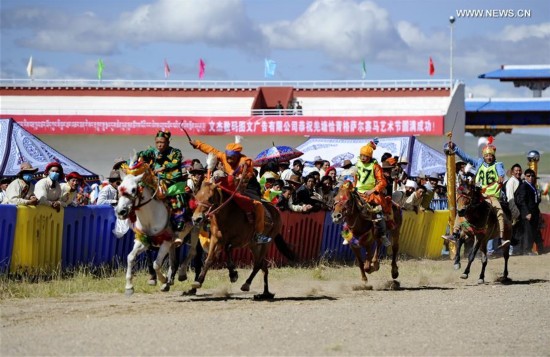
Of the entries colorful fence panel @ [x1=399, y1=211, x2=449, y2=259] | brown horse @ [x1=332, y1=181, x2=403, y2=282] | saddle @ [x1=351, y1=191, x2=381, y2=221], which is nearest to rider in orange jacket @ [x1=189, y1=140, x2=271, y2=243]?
brown horse @ [x1=332, y1=181, x2=403, y2=282]

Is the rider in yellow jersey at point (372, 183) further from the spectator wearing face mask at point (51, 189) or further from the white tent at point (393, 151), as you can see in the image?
the white tent at point (393, 151)

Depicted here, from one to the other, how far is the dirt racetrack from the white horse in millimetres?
553

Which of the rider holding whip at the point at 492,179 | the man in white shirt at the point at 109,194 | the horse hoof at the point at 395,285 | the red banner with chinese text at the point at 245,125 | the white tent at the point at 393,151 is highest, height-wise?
the red banner with chinese text at the point at 245,125

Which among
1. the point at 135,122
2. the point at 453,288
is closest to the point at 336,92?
the point at 135,122

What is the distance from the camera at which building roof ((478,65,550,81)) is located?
74606 mm

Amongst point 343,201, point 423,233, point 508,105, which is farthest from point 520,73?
point 343,201

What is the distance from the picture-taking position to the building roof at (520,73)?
7461cm

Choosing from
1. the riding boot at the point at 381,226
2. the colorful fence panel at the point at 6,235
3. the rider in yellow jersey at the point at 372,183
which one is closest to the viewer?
the colorful fence panel at the point at 6,235

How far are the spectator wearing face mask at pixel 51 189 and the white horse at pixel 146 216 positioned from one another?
236 cm

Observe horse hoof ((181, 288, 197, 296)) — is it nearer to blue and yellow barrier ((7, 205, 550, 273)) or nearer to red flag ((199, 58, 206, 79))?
blue and yellow barrier ((7, 205, 550, 273))

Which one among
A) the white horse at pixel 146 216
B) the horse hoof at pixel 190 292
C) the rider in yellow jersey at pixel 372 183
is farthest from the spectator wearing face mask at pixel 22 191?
the rider in yellow jersey at pixel 372 183

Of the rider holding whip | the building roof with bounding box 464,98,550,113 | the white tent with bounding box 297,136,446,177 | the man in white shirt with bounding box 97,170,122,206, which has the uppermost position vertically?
the building roof with bounding box 464,98,550,113

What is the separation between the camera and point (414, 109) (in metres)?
65.1

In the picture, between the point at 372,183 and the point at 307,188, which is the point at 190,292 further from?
the point at 307,188
